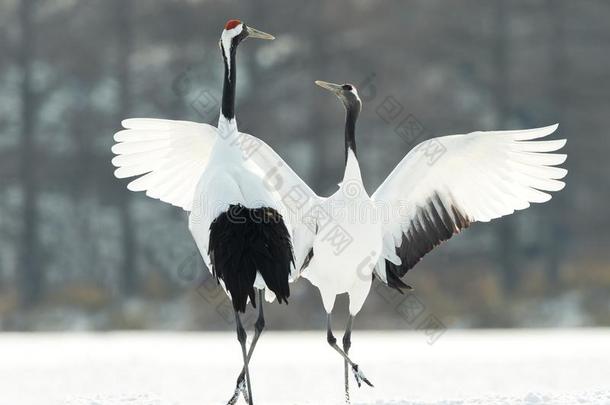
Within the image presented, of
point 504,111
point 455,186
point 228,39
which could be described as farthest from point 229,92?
point 504,111

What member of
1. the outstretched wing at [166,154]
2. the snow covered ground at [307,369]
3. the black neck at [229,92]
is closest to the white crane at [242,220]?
the black neck at [229,92]

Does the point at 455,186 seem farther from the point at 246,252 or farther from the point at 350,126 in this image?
the point at 246,252

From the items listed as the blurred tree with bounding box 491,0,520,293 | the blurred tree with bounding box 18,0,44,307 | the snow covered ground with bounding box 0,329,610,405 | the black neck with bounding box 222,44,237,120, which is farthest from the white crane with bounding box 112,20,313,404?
the blurred tree with bounding box 18,0,44,307

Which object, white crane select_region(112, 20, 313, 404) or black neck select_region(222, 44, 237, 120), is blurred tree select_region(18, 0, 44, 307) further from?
black neck select_region(222, 44, 237, 120)

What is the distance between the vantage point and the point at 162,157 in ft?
27.5

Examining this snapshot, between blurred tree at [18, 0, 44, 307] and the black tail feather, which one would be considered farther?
blurred tree at [18, 0, 44, 307]

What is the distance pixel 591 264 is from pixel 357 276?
1278 cm

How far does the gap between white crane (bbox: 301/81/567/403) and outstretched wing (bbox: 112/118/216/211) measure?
1.03 metres

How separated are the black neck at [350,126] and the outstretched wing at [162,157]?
1005mm

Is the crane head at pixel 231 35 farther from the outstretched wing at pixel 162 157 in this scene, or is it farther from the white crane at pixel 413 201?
the outstretched wing at pixel 162 157

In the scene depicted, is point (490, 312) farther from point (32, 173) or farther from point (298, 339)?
point (32, 173)

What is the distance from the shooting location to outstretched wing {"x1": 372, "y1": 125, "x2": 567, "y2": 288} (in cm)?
803

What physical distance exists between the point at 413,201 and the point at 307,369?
9.33 feet

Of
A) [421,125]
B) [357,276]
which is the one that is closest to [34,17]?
[421,125]
